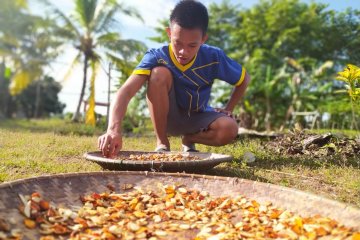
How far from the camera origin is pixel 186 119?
10.9ft

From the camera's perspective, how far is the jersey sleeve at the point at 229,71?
10.6 feet

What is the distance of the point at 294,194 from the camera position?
175cm

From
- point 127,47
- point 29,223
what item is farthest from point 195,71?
point 127,47

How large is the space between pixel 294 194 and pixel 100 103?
31.0 ft

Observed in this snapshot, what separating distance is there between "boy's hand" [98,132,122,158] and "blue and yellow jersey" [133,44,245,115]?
3.22 ft

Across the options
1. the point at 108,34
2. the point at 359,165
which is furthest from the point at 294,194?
the point at 108,34

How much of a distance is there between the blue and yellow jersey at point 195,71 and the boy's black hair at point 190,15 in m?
0.36

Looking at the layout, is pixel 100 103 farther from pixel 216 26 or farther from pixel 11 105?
pixel 11 105

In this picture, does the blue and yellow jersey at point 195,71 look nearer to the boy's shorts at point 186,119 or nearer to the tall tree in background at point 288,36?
the boy's shorts at point 186,119

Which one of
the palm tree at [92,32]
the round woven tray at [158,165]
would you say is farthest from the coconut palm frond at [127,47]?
the round woven tray at [158,165]

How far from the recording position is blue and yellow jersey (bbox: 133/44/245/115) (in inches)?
121

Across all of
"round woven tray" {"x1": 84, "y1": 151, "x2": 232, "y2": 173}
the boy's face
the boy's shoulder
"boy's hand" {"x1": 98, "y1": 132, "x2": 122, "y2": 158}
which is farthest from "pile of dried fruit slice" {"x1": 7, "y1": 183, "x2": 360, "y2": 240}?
the boy's shoulder

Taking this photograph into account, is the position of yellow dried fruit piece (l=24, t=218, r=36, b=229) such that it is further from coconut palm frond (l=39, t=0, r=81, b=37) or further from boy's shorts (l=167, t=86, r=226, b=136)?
coconut palm frond (l=39, t=0, r=81, b=37)

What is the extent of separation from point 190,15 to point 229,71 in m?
0.77
